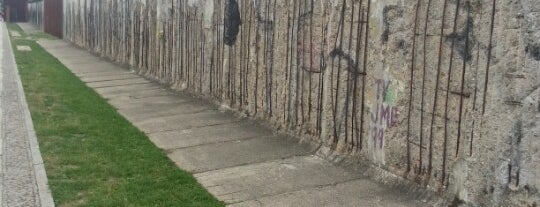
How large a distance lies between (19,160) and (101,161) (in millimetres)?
978

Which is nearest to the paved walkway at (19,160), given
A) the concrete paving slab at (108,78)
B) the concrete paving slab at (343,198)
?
the concrete paving slab at (343,198)

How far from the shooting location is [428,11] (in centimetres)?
565

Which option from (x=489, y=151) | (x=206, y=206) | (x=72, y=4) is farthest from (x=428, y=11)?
(x=72, y=4)

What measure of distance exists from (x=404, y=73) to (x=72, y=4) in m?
24.6

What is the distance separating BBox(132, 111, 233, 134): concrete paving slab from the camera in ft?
29.9

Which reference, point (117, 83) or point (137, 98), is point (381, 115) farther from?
point (117, 83)

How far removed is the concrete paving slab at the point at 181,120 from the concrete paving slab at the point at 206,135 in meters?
0.26

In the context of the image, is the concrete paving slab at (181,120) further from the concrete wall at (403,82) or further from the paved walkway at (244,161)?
the concrete wall at (403,82)

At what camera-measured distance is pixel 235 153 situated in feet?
24.9

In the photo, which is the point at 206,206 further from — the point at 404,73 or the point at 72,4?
the point at 72,4

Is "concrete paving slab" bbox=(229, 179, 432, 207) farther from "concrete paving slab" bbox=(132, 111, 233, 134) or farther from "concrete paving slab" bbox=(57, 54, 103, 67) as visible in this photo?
"concrete paving slab" bbox=(57, 54, 103, 67)

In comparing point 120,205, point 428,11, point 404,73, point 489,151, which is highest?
point 428,11

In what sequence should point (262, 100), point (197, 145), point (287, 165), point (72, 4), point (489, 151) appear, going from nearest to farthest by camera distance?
point (489, 151)
point (287, 165)
point (197, 145)
point (262, 100)
point (72, 4)

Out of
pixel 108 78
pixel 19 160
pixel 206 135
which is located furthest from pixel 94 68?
pixel 19 160
